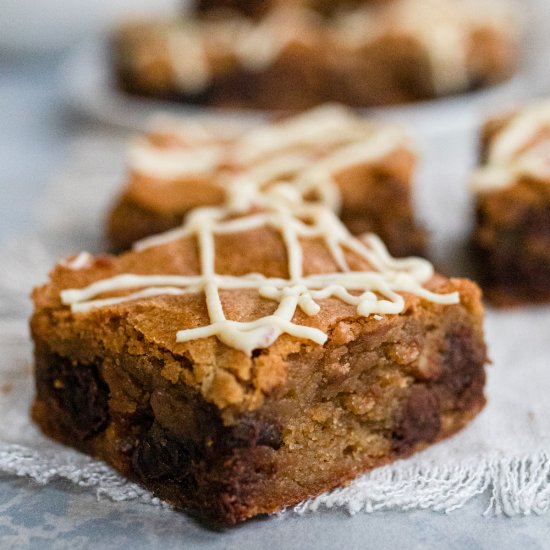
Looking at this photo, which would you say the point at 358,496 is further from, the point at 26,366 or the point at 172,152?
the point at 172,152

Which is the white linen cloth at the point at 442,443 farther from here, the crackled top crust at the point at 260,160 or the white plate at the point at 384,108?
the white plate at the point at 384,108

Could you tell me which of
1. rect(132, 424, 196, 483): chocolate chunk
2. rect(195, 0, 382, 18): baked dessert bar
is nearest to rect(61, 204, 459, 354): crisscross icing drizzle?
rect(132, 424, 196, 483): chocolate chunk

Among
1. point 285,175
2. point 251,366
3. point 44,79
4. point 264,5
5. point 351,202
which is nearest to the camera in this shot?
point 251,366

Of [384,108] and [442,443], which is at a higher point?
[384,108]

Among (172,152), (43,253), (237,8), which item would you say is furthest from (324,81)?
(43,253)

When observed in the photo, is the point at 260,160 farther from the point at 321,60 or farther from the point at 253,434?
the point at 253,434

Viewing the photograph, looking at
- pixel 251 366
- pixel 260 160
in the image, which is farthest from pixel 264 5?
pixel 251 366
